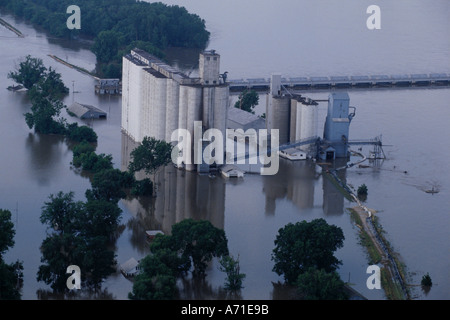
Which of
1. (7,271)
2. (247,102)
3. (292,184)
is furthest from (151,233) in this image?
(247,102)

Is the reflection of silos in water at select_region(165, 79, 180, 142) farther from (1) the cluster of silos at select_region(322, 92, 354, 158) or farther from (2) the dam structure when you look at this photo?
(1) the cluster of silos at select_region(322, 92, 354, 158)

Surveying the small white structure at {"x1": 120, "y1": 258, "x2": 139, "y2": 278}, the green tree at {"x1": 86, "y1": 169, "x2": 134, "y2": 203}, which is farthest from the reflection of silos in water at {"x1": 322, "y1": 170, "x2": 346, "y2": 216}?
the small white structure at {"x1": 120, "y1": 258, "x2": 139, "y2": 278}

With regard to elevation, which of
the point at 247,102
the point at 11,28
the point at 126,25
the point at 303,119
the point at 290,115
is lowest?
the point at 303,119

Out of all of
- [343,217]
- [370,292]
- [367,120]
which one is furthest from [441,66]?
[370,292]

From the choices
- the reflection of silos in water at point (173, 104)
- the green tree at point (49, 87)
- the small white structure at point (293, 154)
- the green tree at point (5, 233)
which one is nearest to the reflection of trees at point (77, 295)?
the green tree at point (5, 233)

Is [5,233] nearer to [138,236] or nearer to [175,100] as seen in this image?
[138,236]
